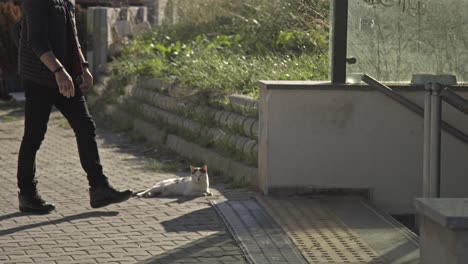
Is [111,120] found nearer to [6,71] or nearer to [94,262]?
[6,71]

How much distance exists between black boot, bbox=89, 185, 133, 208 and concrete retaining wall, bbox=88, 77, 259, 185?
4.78ft

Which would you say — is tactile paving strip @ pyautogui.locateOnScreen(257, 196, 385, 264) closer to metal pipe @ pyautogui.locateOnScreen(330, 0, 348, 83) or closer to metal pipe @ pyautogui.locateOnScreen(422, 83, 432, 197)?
metal pipe @ pyautogui.locateOnScreen(422, 83, 432, 197)

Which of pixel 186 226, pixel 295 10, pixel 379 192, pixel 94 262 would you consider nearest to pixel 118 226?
pixel 186 226

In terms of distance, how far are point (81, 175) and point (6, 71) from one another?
7412 millimetres

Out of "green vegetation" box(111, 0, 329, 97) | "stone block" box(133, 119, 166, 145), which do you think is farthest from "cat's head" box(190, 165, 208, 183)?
"stone block" box(133, 119, 166, 145)

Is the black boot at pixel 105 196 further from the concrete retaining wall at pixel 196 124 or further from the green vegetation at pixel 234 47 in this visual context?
the green vegetation at pixel 234 47

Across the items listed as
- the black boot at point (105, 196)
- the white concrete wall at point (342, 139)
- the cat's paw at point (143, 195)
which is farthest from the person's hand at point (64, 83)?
the white concrete wall at point (342, 139)

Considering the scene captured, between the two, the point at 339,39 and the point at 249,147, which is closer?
the point at 339,39

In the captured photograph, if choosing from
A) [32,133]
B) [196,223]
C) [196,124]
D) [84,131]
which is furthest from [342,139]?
[196,124]

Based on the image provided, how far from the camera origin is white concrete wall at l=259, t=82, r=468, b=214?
8766 mm

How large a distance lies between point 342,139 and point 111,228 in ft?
7.02

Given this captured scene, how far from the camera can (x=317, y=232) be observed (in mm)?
7520

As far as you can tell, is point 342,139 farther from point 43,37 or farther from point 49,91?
point 43,37

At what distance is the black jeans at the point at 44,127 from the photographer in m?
8.12
